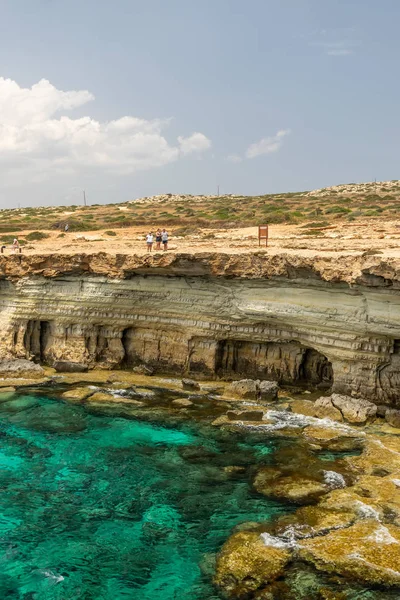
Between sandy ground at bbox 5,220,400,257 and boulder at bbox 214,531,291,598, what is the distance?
1109cm

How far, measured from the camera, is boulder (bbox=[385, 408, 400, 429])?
62.1 feet

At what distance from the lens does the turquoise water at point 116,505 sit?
39.0ft

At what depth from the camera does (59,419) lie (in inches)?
Result: 813

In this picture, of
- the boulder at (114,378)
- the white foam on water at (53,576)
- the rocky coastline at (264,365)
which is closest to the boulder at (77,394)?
the rocky coastline at (264,365)

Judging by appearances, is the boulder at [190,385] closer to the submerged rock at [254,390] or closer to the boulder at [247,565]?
the submerged rock at [254,390]

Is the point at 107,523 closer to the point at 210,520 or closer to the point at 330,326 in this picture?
the point at 210,520

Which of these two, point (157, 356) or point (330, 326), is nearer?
point (330, 326)

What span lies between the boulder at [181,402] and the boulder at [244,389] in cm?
177

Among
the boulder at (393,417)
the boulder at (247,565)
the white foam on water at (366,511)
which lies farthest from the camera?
the boulder at (393,417)

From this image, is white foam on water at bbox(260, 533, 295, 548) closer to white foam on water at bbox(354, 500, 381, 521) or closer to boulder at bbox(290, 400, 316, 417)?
white foam on water at bbox(354, 500, 381, 521)

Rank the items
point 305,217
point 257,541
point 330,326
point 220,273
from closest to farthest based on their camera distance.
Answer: point 257,541 < point 330,326 < point 220,273 < point 305,217

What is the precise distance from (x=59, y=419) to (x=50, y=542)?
25.6 ft

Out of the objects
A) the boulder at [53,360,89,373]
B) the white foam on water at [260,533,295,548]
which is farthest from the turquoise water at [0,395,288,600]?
the boulder at [53,360,89,373]

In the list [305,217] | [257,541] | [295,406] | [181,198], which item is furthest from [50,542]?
[181,198]
